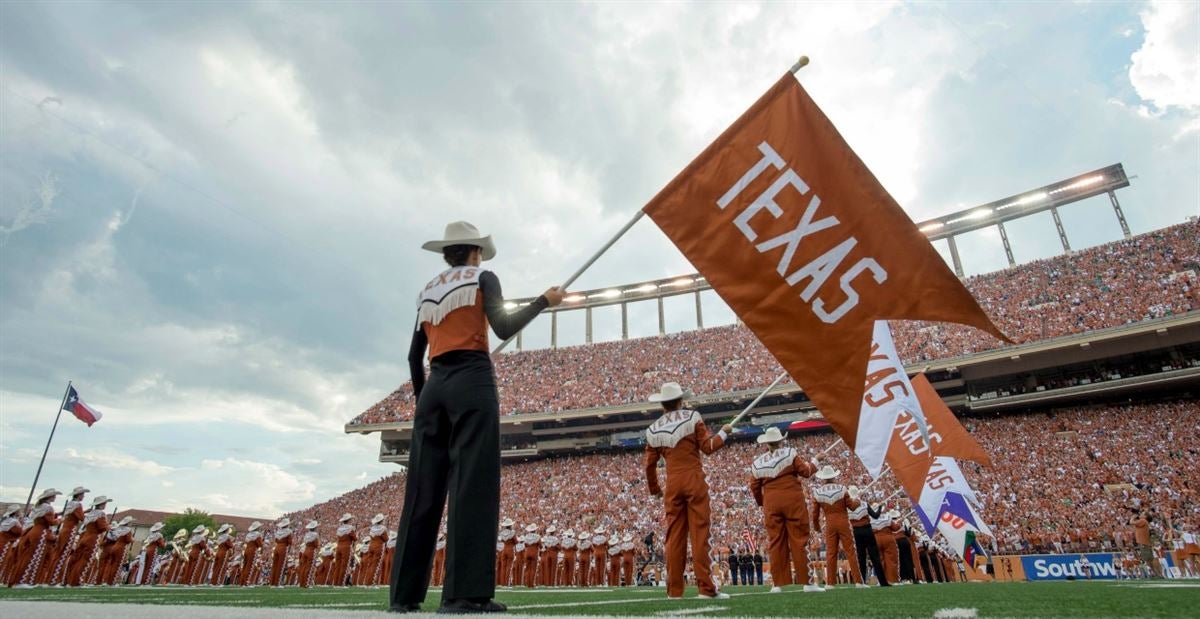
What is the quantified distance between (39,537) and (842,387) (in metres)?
12.5

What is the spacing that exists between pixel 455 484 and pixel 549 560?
45.0 feet

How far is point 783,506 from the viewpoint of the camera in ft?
24.0

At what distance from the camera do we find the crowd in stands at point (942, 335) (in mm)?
26531

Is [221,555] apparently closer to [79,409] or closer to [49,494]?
A: [49,494]

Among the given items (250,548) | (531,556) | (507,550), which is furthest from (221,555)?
(531,556)

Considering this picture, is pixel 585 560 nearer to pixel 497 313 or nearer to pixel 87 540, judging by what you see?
pixel 87 540

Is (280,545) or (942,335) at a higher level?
(942,335)

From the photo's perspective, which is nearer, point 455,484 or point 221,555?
point 455,484

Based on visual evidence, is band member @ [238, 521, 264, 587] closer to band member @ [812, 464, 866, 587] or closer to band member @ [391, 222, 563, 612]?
band member @ [812, 464, 866, 587]


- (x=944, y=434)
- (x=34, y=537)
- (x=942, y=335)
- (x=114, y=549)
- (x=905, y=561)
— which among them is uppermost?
(x=942, y=335)

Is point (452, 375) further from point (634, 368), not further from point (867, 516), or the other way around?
point (634, 368)

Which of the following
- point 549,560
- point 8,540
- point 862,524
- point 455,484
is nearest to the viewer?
point 455,484

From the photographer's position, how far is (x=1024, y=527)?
62.8ft

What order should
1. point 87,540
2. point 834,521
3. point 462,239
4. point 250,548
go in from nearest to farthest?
point 462,239
point 834,521
point 87,540
point 250,548
